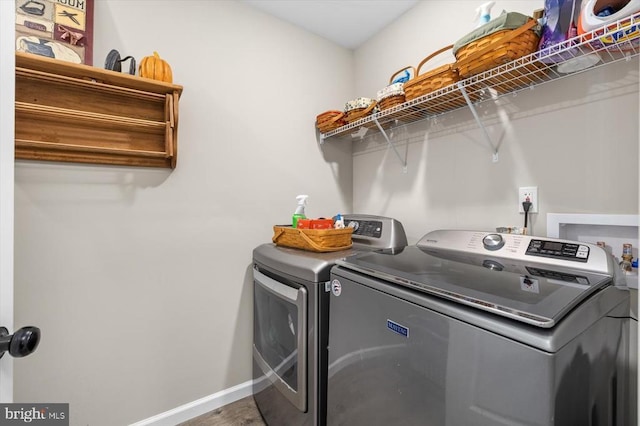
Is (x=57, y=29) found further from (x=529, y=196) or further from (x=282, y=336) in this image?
(x=529, y=196)

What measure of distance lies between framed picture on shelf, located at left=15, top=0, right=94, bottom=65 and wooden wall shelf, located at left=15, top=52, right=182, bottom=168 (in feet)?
0.37

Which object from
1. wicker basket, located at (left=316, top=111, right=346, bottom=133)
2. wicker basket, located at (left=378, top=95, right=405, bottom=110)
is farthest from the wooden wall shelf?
wicker basket, located at (left=378, top=95, right=405, bottom=110)

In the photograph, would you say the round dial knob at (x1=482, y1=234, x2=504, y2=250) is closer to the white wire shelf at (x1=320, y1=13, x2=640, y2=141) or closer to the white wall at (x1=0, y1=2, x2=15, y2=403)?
the white wire shelf at (x1=320, y1=13, x2=640, y2=141)

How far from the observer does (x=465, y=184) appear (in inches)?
60.7

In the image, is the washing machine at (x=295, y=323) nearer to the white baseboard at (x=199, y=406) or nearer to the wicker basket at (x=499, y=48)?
the white baseboard at (x=199, y=406)

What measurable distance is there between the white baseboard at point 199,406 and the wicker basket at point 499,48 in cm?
209

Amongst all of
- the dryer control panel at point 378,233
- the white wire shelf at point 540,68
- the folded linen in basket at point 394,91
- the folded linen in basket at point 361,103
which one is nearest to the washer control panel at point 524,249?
the dryer control panel at point 378,233

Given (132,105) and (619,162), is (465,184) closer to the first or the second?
(619,162)

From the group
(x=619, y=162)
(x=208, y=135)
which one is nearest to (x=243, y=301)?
(x=208, y=135)

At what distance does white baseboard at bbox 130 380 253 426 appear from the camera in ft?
5.06

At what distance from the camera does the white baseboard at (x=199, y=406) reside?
5.06 feet

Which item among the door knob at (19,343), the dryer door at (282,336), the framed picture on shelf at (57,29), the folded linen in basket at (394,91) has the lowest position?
the dryer door at (282,336)

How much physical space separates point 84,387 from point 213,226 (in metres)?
0.95

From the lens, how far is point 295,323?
1342mm
